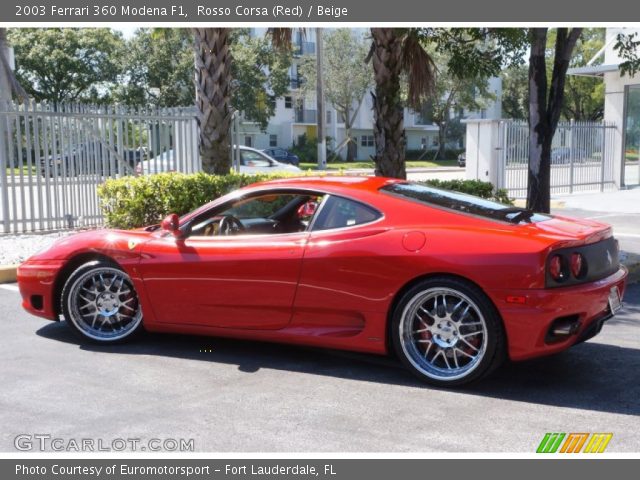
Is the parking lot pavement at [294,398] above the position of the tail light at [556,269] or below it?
below

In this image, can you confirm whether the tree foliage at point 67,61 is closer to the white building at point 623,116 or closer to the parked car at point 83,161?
the white building at point 623,116

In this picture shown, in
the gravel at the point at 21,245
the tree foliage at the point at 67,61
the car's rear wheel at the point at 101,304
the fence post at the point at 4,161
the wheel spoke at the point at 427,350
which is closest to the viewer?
the wheel spoke at the point at 427,350

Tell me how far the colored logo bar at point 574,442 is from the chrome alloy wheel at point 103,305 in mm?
3331

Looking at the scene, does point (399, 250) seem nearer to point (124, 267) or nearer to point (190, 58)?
point (124, 267)

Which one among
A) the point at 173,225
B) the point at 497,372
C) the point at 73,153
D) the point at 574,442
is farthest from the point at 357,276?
the point at 73,153

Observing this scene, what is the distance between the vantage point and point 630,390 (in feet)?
16.0

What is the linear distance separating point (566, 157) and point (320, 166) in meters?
19.3

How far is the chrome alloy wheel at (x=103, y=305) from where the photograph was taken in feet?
19.8

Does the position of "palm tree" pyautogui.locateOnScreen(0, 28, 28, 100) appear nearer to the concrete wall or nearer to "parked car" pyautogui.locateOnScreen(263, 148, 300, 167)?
the concrete wall

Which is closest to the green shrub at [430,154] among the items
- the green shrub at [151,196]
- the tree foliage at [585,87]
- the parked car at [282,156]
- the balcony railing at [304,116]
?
the balcony railing at [304,116]

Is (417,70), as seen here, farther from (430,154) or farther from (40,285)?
(430,154)

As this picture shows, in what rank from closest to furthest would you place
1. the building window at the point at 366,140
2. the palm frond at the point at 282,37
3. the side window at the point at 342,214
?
the side window at the point at 342,214 → the palm frond at the point at 282,37 → the building window at the point at 366,140

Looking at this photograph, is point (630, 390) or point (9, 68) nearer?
point (630, 390)

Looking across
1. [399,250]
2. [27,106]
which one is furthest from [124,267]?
[27,106]
